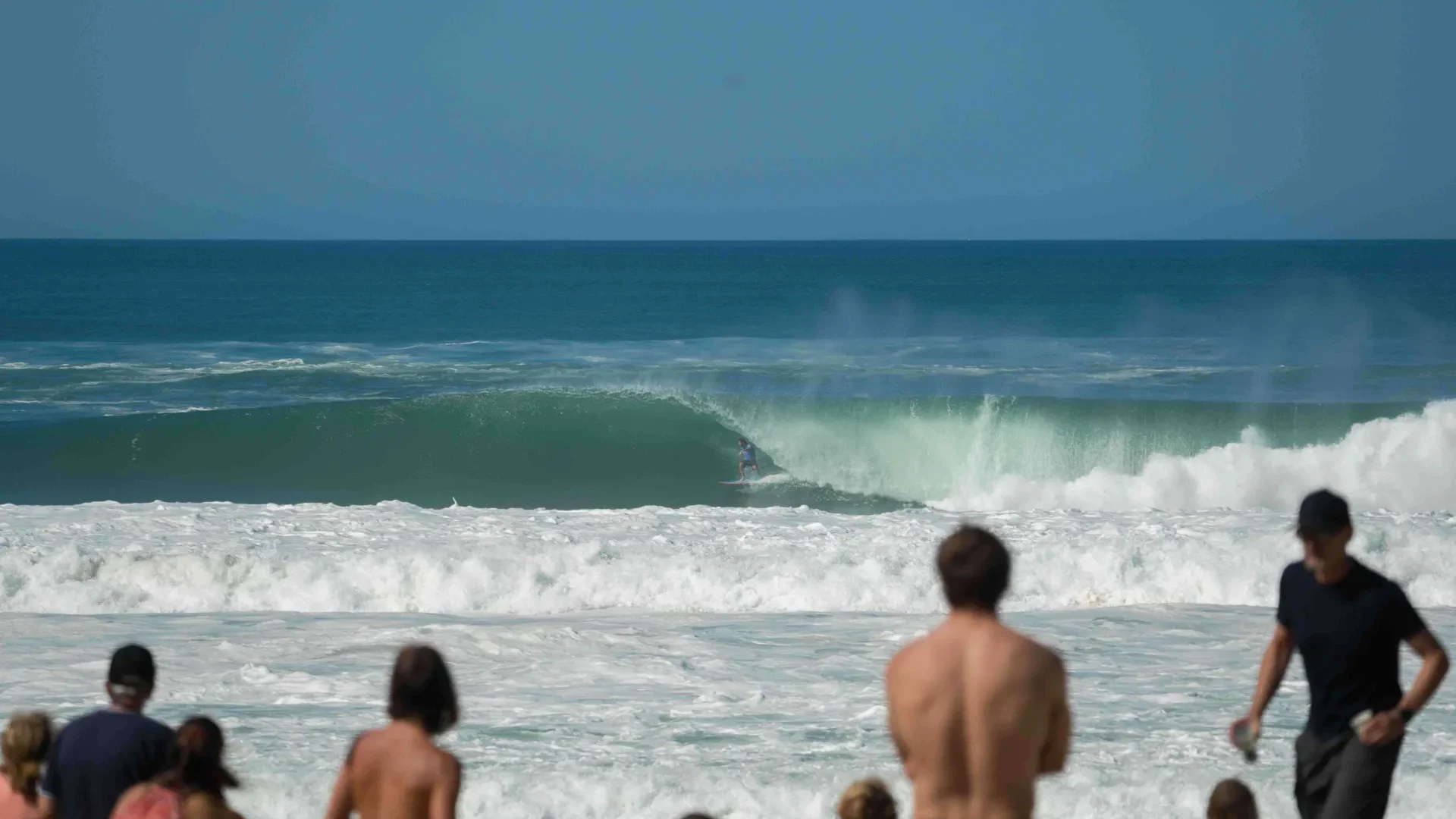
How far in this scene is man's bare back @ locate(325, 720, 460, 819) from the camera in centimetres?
349

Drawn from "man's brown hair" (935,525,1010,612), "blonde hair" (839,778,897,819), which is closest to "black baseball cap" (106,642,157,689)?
"blonde hair" (839,778,897,819)

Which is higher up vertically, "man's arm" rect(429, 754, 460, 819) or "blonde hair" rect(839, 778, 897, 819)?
"man's arm" rect(429, 754, 460, 819)

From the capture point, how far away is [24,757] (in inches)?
162

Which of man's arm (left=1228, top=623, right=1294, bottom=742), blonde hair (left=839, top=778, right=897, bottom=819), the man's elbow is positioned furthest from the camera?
man's arm (left=1228, top=623, right=1294, bottom=742)

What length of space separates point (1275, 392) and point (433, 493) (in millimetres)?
18322

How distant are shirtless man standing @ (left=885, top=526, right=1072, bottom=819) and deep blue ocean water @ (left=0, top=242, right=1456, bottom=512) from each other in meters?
20.1

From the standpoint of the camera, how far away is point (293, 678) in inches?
352

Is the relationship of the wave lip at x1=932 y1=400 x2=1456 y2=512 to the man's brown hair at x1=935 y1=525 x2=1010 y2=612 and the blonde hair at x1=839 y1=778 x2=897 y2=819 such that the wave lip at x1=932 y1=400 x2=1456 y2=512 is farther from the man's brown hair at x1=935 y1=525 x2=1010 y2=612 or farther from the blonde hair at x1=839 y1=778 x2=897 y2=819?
the man's brown hair at x1=935 y1=525 x2=1010 y2=612

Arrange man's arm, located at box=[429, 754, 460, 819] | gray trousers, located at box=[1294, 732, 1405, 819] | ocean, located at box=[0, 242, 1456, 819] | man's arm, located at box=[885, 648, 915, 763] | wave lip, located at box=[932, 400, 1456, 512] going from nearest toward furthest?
man's arm, located at box=[885, 648, 915, 763] < man's arm, located at box=[429, 754, 460, 819] < gray trousers, located at box=[1294, 732, 1405, 819] < ocean, located at box=[0, 242, 1456, 819] < wave lip, located at box=[932, 400, 1456, 512]

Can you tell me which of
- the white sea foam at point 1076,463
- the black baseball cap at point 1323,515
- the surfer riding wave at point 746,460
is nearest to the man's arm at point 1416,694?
the black baseball cap at point 1323,515

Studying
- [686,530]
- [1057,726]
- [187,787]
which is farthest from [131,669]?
[686,530]

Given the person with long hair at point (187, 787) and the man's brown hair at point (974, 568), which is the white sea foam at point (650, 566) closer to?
the person with long hair at point (187, 787)

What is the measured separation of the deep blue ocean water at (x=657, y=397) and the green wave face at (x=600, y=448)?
6 cm

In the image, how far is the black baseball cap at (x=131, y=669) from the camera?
4.05 meters
